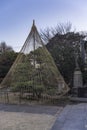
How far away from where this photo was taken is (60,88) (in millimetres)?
10836

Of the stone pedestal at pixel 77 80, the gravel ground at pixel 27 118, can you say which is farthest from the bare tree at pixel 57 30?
the gravel ground at pixel 27 118

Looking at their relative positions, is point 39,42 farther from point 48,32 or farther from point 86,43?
point 48,32

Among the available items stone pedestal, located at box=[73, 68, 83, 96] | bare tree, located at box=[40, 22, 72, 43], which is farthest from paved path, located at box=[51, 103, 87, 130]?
bare tree, located at box=[40, 22, 72, 43]

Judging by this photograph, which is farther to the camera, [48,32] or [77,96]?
[48,32]

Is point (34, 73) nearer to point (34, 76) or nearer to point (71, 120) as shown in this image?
point (34, 76)

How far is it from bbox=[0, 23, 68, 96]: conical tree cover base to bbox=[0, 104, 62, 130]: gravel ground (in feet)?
5.88

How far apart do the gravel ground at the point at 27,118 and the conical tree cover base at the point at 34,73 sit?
70.6 inches

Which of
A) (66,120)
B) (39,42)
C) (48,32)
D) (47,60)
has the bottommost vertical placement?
(66,120)

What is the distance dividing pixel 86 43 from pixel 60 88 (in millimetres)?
6684

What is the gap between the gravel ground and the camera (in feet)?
19.7

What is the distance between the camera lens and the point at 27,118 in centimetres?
696

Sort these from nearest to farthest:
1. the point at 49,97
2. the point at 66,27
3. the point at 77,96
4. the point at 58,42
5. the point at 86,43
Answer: the point at 49,97
the point at 77,96
the point at 58,42
the point at 86,43
the point at 66,27

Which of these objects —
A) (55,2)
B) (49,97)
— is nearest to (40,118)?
(49,97)

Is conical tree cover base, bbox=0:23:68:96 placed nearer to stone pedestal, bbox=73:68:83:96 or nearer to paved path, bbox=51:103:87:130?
stone pedestal, bbox=73:68:83:96
